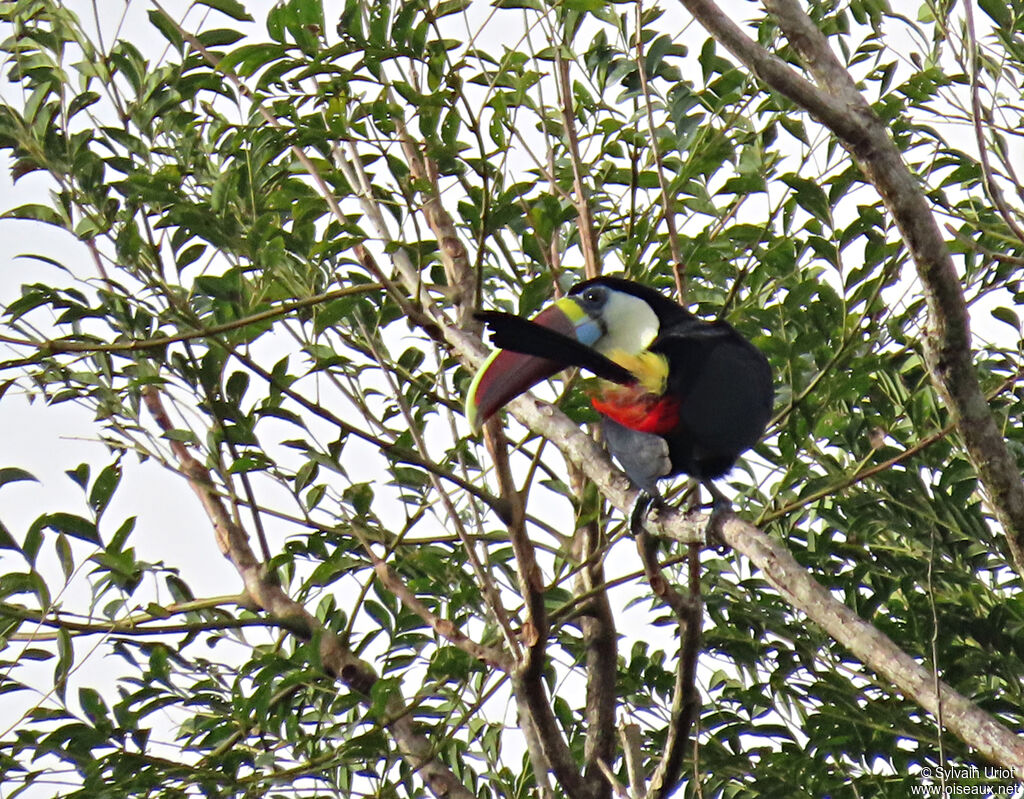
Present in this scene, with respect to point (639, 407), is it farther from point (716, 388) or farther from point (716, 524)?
point (716, 524)

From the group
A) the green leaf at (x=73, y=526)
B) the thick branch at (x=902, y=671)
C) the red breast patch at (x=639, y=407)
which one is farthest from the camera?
the red breast patch at (x=639, y=407)

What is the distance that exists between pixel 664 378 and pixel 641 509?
267 mm

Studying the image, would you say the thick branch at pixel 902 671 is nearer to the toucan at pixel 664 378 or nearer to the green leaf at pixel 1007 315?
the toucan at pixel 664 378

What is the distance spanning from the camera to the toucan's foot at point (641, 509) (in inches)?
91.5

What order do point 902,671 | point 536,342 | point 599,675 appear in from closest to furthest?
point 902,671 < point 536,342 < point 599,675

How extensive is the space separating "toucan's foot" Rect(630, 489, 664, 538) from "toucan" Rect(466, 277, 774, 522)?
1 cm

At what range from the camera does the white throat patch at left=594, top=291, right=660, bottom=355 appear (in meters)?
2.45

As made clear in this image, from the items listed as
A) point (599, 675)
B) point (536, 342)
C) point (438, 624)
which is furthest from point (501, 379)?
point (599, 675)

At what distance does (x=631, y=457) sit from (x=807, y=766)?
0.67m

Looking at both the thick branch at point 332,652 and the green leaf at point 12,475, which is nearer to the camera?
the green leaf at point 12,475

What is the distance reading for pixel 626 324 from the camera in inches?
98.0

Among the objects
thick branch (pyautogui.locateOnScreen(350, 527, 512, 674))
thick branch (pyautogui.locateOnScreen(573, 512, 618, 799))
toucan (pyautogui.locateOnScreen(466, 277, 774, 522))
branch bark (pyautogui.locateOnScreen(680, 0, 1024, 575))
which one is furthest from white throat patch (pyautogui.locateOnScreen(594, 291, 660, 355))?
branch bark (pyautogui.locateOnScreen(680, 0, 1024, 575))

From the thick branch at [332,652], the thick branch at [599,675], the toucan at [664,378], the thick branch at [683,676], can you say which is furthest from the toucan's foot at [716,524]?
the thick branch at [332,652]

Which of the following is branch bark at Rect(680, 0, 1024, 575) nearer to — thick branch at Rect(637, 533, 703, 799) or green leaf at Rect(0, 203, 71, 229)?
thick branch at Rect(637, 533, 703, 799)
